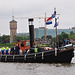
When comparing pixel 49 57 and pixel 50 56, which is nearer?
pixel 50 56

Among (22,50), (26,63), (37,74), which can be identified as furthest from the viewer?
(22,50)

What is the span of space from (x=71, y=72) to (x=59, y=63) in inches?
218

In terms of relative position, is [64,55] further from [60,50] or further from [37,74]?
[37,74]

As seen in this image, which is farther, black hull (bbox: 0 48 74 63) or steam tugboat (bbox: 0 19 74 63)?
black hull (bbox: 0 48 74 63)

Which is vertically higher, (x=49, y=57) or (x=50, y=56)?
(x=50, y=56)

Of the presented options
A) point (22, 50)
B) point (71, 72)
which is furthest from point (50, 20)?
point (71, 72)

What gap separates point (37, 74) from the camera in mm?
20219

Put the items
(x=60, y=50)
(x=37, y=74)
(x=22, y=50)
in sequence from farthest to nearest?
(x=22, y=50), (x=60, y=50), (x=37, y=74)

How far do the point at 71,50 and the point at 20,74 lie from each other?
7.54 meters

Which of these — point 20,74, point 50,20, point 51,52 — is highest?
point 50,20

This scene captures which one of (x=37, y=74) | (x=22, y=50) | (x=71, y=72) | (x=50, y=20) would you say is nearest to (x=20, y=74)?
(x=37, y=74)

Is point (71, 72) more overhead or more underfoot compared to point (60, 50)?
more underfoot

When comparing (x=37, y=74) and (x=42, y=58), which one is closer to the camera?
(x=37, y=74)

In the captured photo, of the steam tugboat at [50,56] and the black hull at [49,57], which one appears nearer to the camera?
the steam tugboat at [50,56]
